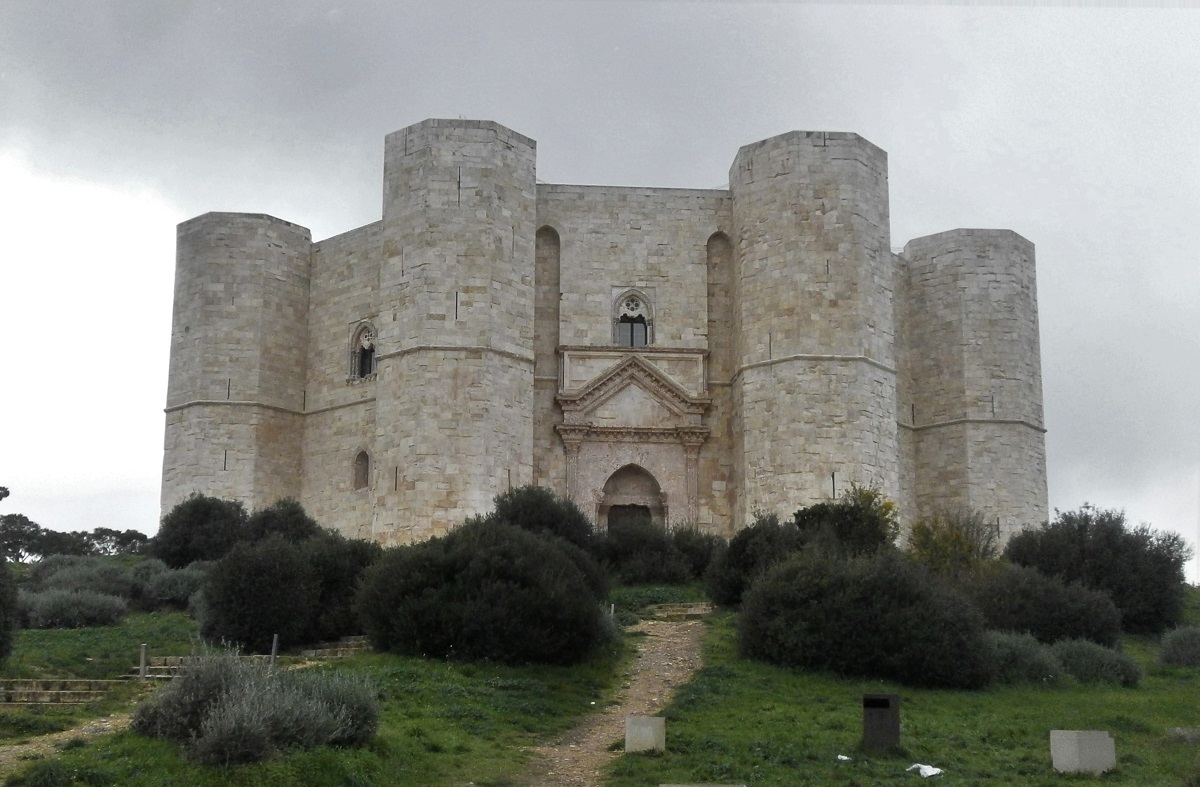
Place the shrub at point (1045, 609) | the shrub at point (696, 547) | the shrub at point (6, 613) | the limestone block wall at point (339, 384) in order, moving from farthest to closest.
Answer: the limestone block wall at point (339, 384), the shrub at point (696, 547), the shrub at point (1045, 609), the shrub at point (6, 613)

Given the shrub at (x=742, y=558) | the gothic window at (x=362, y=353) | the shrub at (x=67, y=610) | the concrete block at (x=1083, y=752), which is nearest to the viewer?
the concrete block at (x=1083, y=752)

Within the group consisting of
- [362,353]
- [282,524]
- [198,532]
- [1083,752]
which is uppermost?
[362,353]

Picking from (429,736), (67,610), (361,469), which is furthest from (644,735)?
(361,469)

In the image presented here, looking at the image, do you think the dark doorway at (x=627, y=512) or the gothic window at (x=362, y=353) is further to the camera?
the gothic window at (x=362, y=353)

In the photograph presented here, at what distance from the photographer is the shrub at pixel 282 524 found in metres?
26.2

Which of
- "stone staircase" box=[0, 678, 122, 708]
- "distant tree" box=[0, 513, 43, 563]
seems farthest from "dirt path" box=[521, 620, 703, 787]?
"distant tree" box=[0, 513, 43, 563]

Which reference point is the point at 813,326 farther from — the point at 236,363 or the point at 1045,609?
the point at 236,363

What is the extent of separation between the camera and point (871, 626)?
15617 mm

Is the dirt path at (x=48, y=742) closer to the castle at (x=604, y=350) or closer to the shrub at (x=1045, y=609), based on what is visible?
the shrub at (x=1045, y=609)

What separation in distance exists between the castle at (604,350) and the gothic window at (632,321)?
0.05 m

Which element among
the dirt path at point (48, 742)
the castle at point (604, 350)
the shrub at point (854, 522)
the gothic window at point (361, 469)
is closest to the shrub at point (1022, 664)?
the shrub at point (854, 522)

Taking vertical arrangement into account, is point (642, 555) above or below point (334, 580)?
above

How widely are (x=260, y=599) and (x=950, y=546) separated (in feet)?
37.7

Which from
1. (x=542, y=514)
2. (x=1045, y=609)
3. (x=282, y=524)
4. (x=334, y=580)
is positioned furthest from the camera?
(x=282, y=524)
